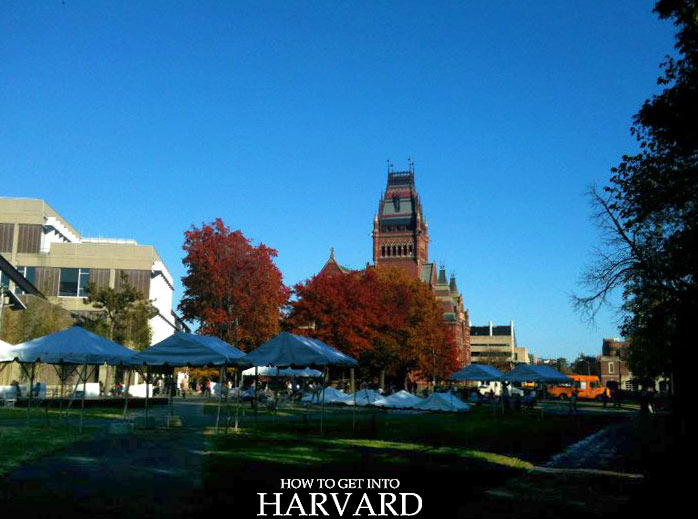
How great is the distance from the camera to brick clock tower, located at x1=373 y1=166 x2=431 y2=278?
373 feet

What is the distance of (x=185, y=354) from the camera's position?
57.8 ft

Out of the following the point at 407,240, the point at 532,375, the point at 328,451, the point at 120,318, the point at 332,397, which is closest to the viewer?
the point at 328,451

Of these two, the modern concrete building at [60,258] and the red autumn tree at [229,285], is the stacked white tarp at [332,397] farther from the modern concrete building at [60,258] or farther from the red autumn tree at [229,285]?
the modern concrete building at [60,258]

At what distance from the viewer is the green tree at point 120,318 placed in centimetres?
4488

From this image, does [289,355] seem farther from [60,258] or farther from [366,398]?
[60,258]

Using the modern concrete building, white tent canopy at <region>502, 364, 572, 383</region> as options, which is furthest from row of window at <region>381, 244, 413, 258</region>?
white tent canopy at <region>502, 364, 572, 383</region>

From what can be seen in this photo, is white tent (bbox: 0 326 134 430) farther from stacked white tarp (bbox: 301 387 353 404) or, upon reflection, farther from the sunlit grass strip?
stacked white tarp (bbox: 301 387 353 404)

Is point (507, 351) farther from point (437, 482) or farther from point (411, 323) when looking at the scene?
point (437, 482)

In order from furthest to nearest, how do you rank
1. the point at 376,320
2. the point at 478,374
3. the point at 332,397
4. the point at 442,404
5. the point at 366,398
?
the point at 376,320 < the point at 332,397 < the point at 366,398 < the point at 442,404 < the point at 478,374

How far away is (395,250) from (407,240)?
273 centimetres

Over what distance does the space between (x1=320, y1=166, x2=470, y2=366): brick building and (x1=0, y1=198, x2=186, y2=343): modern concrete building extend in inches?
2112

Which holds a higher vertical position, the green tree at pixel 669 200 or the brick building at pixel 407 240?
the brick building at pixel 407 240

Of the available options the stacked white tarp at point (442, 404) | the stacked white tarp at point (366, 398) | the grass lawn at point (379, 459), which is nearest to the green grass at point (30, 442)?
the grass lawn at point (379, 459)

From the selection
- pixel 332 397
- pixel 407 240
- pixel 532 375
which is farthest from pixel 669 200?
pixel 407 240
